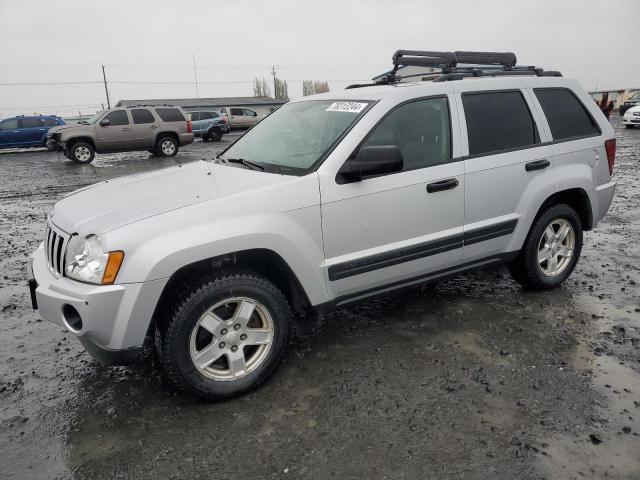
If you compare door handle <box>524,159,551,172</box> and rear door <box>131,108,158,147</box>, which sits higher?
rear door <box>131,108,158,147</box>

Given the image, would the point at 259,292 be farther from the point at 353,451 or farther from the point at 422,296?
the point at 422,296

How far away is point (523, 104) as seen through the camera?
4070 mm

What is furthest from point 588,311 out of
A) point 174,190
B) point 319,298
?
point 174,190

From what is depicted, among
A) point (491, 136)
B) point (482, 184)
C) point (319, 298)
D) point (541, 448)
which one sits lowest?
point (541, 448)

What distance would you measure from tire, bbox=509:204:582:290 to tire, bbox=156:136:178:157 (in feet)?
50.9

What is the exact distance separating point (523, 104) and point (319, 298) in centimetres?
237

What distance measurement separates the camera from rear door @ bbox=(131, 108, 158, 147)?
1727cm

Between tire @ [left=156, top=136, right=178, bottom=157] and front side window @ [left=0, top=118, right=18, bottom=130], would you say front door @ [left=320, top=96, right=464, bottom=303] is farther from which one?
front side window @ [left=0, top=118, right=18, bottom=130]

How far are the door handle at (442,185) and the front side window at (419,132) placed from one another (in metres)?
0.14

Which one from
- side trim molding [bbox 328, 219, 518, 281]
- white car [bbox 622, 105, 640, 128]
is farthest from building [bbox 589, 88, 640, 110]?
side trim molding [bbox 328, 219, 518, 281]

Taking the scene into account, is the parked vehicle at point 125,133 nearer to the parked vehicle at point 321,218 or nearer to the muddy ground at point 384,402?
the muddy ground at point 384,402

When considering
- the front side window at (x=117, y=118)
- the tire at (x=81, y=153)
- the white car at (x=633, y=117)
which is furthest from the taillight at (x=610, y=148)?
the white car at (x=633, y=117)

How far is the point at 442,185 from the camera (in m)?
3.51

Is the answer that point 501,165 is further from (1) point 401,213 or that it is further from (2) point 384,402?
(2) point 384,402
